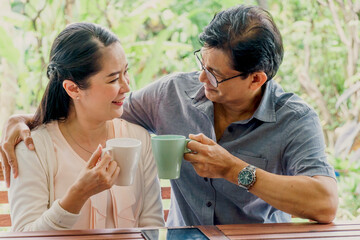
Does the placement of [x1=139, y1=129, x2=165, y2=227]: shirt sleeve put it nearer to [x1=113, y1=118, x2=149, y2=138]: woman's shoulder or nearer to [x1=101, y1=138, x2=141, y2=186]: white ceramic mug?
[x1=113, y1=118, x2=149, y2=138]: woman's shoulder

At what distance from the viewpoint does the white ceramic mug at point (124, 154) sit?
1422 mm

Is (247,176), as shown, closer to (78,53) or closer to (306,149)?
(306,149)

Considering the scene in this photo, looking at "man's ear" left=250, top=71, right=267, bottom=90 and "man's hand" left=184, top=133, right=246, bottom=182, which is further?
"man's ear" left=250, top=71, right=267, bottom=90

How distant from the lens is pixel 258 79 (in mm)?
1854

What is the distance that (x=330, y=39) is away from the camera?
434 centimetres

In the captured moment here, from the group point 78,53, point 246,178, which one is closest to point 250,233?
point 246,178

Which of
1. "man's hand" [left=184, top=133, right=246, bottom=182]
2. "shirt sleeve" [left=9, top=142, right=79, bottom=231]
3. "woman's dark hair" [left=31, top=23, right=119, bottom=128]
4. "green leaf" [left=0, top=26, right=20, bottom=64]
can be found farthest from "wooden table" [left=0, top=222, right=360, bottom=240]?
"green leaf" [left=0, top=26, right=20, bottom=64]

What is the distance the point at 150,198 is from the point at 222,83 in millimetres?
485

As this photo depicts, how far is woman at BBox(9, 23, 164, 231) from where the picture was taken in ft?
5.39

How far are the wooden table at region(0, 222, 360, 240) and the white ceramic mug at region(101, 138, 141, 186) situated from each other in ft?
0.52

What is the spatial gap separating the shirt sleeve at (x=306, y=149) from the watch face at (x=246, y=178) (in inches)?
8.2

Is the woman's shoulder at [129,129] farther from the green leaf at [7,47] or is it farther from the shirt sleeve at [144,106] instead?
the green leaf at [7,47]

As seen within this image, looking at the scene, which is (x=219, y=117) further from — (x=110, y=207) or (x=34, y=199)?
(x=34, y=199)

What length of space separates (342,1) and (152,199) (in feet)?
9.29
